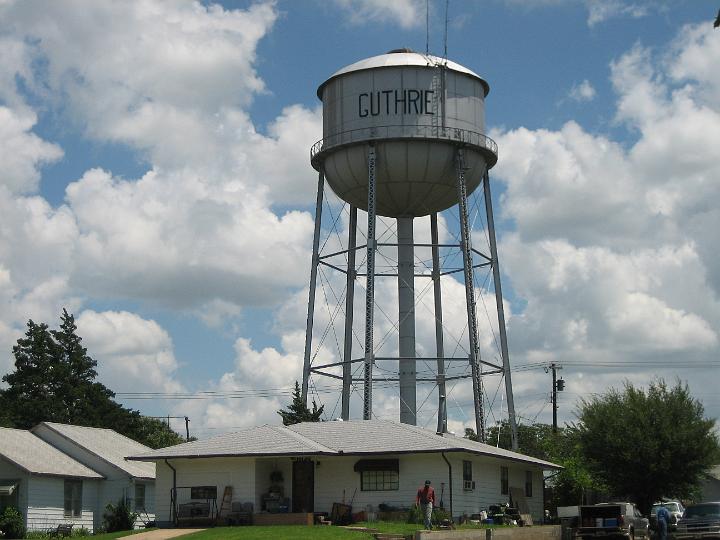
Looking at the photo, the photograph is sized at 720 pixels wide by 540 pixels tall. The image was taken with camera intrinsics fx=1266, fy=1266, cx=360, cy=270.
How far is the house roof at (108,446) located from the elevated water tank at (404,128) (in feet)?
46.9

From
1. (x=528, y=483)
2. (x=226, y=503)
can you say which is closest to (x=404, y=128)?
(x=528, y=483)

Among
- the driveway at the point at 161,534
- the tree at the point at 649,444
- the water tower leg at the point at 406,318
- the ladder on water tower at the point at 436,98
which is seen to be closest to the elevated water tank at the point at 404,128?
the ladder on water tower at the point at 436,98

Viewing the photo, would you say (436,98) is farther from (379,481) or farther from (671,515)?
(671,515)

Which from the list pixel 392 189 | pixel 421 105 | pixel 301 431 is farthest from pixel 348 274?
pixel 301 431

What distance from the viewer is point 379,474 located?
39.8 metres

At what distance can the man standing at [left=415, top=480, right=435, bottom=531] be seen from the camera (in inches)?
1389

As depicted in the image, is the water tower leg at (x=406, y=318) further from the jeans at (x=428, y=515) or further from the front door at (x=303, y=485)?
the jeans at (x=428, y=515)

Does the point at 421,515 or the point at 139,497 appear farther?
the point at 139,497

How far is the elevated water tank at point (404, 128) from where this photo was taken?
5091 cm

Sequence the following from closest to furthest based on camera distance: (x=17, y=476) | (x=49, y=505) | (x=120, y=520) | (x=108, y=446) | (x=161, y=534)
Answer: (x=161, y=534)
(x=120, y=520)
(x=17, y=476)
(x=49, y=505)
(x=108, y=446)

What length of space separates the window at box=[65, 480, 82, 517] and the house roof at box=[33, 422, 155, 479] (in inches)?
75.8

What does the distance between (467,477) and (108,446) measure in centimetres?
1958

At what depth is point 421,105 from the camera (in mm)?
51062

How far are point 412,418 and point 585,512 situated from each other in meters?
12.8
